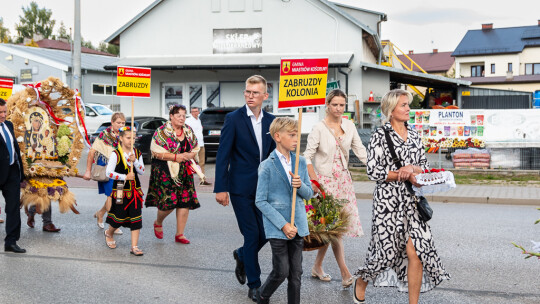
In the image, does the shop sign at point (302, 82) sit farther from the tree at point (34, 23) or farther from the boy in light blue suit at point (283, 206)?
the tree at point (34, 23)

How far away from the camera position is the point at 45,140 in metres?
8.67

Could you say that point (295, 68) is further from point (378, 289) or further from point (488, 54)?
point (488, 54)

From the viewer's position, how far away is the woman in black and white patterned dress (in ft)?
15.5

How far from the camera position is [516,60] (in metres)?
72.5

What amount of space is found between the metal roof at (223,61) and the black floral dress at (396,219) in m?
20.6

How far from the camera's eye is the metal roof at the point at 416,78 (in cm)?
2670

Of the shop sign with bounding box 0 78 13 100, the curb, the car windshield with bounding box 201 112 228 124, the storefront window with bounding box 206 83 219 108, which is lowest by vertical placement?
the curb

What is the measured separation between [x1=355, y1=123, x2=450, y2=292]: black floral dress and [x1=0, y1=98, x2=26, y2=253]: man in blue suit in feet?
14.8

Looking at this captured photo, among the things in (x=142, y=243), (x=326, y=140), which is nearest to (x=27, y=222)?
(x=142, y=243)

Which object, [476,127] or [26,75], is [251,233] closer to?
[476,127]

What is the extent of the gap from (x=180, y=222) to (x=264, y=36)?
68.3ft

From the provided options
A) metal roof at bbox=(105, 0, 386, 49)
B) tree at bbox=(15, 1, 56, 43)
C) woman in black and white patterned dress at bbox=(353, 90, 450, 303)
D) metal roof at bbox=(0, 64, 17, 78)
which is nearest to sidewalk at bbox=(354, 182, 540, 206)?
woman in black and white patterned dress at bbox=(353, 90, 450, 303)

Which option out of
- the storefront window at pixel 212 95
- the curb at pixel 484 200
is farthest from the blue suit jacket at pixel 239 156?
the storefront window at pixel 212 95

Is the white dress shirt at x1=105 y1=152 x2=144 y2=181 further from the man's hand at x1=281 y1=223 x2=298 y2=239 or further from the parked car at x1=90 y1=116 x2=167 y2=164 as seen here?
the parked car at x1=90 y1=116 x2=167 y2=164
